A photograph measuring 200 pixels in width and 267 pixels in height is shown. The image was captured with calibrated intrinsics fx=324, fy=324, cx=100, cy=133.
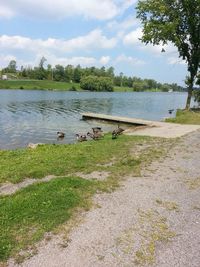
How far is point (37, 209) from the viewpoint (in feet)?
25.3

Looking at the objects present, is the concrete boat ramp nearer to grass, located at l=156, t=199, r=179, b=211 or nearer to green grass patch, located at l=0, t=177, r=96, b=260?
grass, located at l=156, t=199, r=179, b=211

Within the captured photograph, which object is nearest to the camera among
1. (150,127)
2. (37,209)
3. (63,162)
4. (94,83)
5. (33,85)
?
(37,209)

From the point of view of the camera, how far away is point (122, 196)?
8.88 meters

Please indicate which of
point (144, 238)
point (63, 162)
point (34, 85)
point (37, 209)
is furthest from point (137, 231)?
point (34, 85)

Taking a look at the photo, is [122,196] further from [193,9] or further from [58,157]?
[193,9]

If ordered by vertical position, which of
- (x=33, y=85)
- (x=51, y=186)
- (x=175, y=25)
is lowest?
(x=33, y=85)

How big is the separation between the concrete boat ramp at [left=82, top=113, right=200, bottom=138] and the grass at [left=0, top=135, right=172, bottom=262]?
5348 millimetres

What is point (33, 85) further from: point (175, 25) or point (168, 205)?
point (168, 205)

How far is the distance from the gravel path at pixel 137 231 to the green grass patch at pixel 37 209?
1.34 ft

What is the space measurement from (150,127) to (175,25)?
13.0 metres

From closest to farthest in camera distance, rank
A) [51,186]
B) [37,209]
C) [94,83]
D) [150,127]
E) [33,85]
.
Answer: [37,209] < [51,186] < [150,127] < [94,83] < [33,85]

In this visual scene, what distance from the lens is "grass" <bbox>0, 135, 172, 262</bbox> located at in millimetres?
6832

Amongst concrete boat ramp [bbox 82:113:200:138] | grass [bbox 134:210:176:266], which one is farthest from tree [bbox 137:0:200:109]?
grass [bbox 134:210:176:266]

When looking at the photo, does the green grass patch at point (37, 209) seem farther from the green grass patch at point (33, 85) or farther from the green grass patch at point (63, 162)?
the green grass patch at point (33, 85)
